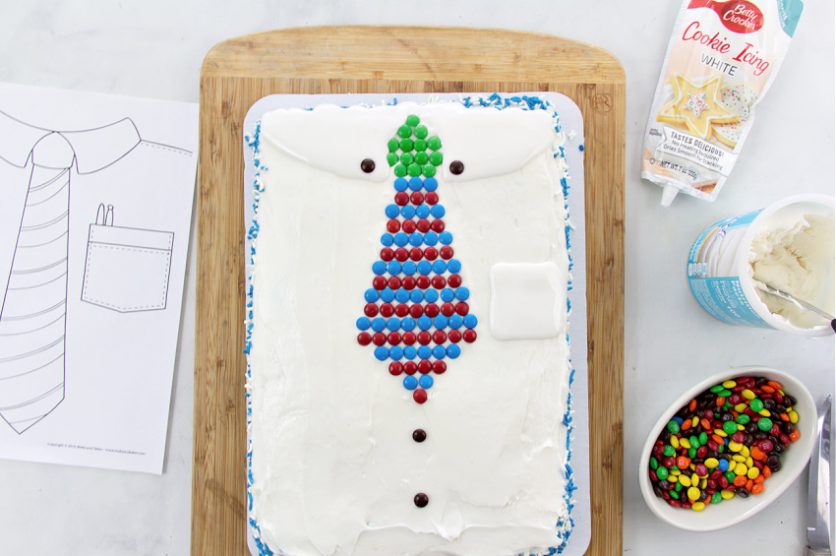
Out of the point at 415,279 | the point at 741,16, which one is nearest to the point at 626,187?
the point at 741,16

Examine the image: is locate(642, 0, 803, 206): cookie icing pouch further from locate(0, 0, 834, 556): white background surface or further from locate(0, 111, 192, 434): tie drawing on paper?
locate(0, 111, 192, 434): tie drawing on paper

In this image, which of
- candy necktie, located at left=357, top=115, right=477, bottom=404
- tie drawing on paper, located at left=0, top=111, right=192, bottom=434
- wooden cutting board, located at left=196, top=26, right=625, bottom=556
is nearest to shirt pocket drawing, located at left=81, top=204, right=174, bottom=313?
tie drawing on paper, located at left=0, top=111, right=192, bottom=434

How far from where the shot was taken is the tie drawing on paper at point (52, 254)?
1030 mm

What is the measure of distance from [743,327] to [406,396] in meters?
0.57

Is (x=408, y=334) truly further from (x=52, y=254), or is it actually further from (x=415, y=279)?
(x=52, y=254)

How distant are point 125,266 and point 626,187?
0.83 metres

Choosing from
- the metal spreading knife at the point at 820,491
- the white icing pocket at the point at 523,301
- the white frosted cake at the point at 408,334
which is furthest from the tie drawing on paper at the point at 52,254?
the metal spreading knife at the point at 820,491

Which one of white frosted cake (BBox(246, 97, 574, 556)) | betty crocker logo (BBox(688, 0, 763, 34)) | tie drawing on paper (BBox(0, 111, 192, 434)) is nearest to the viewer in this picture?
white frosted cake (BBox(246, 97, 574, 556))

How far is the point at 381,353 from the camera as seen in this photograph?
0.82 metres

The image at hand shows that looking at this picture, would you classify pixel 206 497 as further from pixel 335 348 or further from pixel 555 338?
pixel 555 338

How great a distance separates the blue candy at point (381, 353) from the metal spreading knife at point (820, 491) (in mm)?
681

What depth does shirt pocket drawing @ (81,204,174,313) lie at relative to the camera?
3.37ft

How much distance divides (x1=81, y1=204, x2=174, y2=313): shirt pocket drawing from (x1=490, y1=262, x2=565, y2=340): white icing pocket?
56 cm

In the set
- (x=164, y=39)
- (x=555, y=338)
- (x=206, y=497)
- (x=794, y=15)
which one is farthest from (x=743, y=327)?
(x=164, y=39)
